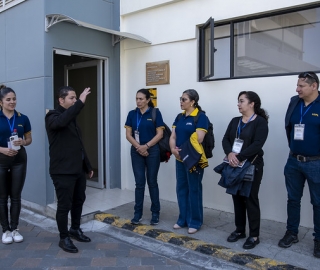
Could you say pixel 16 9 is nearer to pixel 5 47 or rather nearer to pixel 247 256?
pixel 5 47

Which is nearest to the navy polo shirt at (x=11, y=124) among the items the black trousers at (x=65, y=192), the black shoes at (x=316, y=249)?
the black trousers at (x=65, y=192)

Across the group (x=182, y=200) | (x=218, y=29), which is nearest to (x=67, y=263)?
(x=182, y=200)

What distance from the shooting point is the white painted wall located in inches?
182

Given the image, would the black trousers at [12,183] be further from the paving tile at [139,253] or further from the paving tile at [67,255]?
the paving tile at [139,253]

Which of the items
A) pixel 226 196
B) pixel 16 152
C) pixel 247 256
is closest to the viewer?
pixel 247 256

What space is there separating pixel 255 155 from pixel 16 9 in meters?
4.72

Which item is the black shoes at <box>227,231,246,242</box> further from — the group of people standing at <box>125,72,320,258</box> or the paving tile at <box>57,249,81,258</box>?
the paving tile at <box>57,249,81,258</box>

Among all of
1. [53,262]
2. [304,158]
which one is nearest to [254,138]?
[304,158]

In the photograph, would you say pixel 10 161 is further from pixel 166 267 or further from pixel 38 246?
pixel 166 267

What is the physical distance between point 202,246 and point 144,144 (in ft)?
4.97

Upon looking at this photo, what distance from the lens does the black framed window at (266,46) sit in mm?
4516

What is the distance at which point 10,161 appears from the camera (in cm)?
419

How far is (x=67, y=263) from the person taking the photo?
3.73 metres

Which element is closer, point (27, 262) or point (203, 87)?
point (27, 262)
